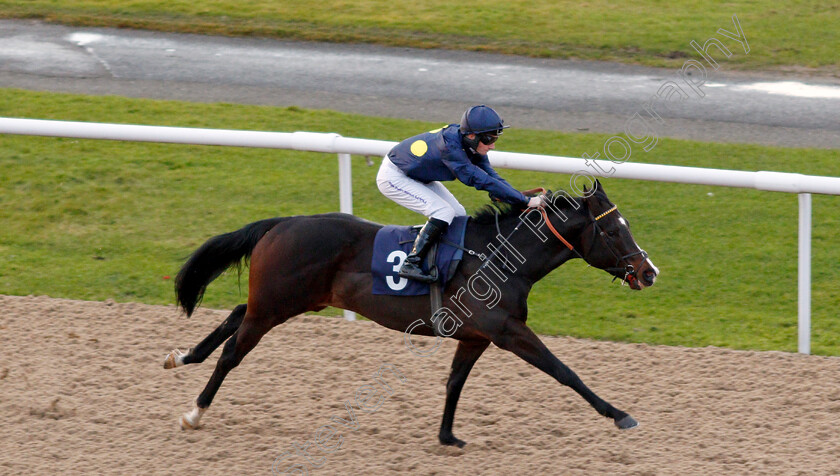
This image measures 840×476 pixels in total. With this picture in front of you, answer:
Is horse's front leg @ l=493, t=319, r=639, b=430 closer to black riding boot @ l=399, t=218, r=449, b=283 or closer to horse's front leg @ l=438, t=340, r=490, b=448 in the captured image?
horse's front leg @ l=438, t=340, r=490, b=448

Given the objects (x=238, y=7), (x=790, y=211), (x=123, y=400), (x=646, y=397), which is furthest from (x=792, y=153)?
(x=238, y=7)

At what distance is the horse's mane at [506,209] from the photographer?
5086 mm

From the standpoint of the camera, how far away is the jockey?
5.01 m

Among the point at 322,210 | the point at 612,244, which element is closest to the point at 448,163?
the point at 612,244

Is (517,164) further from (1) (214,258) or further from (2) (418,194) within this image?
(1) (214,258)

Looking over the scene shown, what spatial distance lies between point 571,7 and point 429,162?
28.5 ft

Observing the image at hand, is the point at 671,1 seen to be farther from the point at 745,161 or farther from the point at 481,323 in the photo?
the point at 481,323

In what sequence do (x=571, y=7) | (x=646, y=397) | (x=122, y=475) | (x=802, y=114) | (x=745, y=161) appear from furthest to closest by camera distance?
1. (x=571, y=7)
2. (x=802, y=114)
3. (x=745, y=161)
4. (x=646, y=397)
5. (x=122, y=475)

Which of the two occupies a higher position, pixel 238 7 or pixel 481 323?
pixel 238 7

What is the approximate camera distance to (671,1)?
13.3 metres

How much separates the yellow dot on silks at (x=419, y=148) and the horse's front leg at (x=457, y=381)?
102 centimetres

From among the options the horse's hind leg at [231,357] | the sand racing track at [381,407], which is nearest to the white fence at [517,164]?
the sand racing track at [381,407]

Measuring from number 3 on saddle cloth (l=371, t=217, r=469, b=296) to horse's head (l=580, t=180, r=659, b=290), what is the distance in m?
0.66

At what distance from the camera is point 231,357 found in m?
5.34
